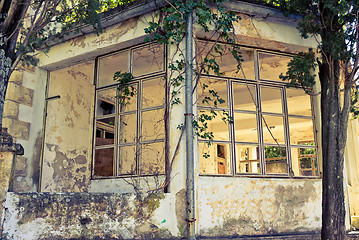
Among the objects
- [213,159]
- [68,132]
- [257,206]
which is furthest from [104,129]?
[213,159]

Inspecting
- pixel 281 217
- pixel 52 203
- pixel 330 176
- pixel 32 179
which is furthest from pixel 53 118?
pixel 330 176

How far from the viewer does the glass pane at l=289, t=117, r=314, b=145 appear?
9.69 metres

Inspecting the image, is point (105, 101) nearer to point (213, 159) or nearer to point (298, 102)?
point (298, 102)

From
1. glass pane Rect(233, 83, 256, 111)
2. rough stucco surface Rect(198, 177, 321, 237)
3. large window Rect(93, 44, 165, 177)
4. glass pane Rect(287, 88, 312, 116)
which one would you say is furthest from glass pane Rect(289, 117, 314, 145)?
large window Rect(93, 44, 165, 177)

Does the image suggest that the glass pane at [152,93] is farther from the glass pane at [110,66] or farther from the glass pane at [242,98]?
the glass pane at [242,98]

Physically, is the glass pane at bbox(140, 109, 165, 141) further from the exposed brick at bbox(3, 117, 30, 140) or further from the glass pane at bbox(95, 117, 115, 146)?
the exposed brick at bbox(3, 117, 30, 140)

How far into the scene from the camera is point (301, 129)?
36.6ft

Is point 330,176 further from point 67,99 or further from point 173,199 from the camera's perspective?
point 67,99

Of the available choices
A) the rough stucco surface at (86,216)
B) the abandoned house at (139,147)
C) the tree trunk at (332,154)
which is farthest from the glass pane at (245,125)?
the rough stucco surface at (86,216)

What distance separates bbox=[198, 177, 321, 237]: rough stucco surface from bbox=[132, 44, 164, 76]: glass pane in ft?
6.51

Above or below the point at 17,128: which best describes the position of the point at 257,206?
below

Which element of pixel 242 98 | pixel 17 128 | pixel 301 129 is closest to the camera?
pixel 17 128

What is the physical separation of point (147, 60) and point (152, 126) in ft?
5.66

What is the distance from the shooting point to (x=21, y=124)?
6.25 m
